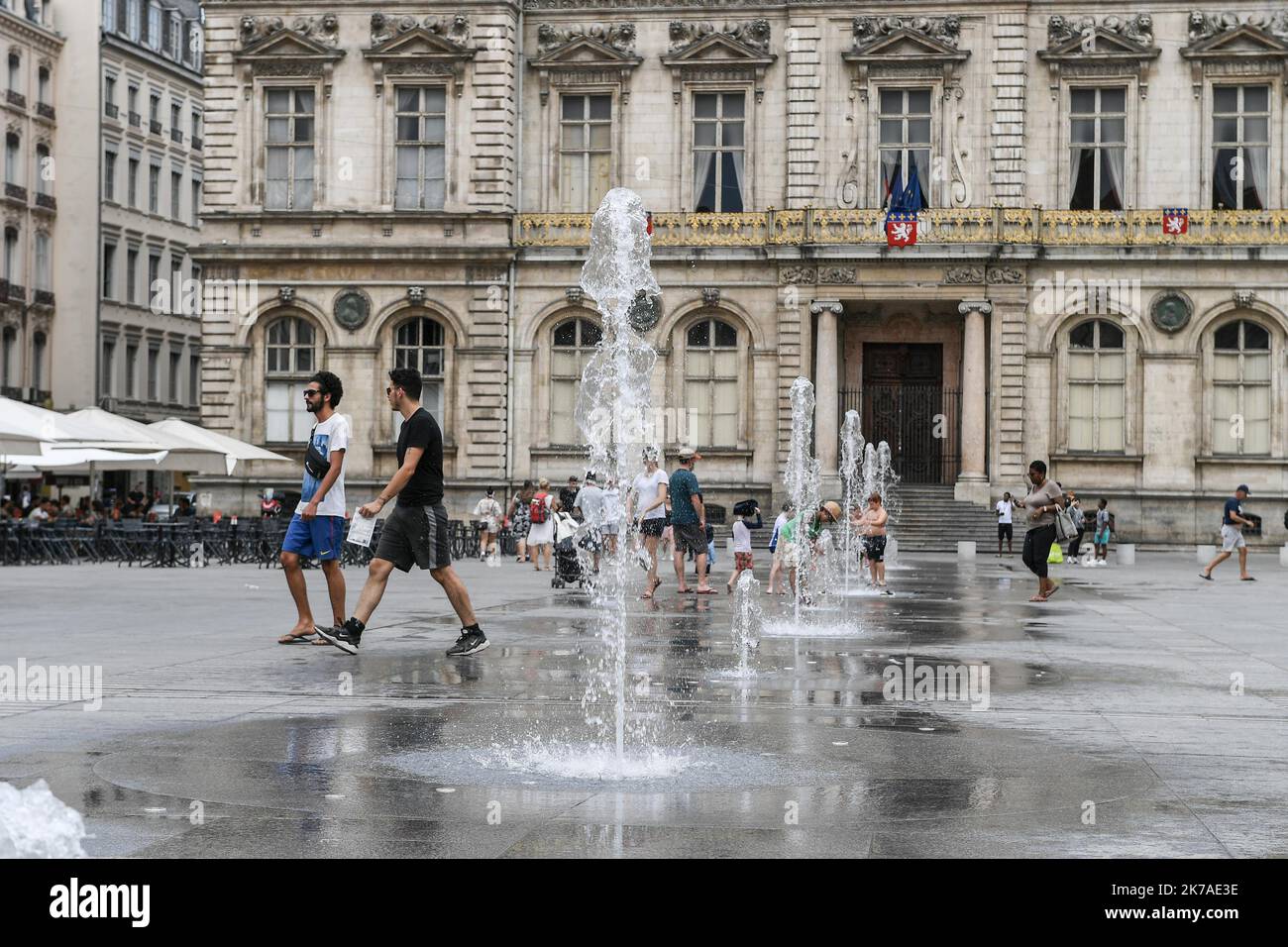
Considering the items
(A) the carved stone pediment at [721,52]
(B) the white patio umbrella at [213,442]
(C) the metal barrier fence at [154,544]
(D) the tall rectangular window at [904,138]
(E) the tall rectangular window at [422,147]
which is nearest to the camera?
(C) the metal barrier fence at [154,544]

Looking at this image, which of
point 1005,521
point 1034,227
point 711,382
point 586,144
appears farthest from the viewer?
point 586,144

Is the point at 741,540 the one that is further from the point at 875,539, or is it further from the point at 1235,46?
the point at 1235,46

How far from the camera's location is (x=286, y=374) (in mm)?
47125

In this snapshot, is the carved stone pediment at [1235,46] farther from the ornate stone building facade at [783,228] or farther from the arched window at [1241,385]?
the arched window at [1241,385]

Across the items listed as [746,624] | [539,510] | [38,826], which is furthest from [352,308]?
[38,826]

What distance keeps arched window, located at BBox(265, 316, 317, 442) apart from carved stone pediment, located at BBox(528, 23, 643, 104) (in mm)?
8636

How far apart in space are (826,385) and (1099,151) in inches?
341

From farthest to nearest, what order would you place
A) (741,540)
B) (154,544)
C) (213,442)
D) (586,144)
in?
(586,144), (213,442), (154,544), (741,540)

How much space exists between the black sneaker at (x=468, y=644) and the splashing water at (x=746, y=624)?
7.05 feet

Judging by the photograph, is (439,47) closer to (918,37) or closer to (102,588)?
(918,37)

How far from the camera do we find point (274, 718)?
1102 centimetres

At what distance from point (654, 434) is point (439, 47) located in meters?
11.0

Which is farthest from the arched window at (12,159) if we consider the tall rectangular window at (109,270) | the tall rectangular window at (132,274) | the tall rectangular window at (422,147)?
the tall rectangular window at (422,147)

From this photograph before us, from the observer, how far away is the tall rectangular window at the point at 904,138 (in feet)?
147
